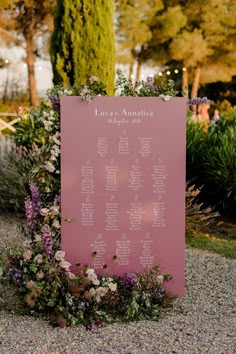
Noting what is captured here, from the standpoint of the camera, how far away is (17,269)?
5.23m

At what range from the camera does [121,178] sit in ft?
17.0

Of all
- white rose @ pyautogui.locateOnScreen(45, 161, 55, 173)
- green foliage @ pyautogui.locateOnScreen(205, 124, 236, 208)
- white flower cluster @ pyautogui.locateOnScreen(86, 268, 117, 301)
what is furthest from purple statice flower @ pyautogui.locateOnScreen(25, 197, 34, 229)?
green foliage @ pyautogui.locateOnScreen(205, 124, 236, 208)

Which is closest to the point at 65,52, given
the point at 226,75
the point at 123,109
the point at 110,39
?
the point at 110,39

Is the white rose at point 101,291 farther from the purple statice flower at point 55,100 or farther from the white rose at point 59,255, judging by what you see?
the purple statice flower at point 55,100

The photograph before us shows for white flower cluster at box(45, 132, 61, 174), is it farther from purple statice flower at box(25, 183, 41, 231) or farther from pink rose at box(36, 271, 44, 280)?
Answer: pink rose at box(36, 271, 44, 280)

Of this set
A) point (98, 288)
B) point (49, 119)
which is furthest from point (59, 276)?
point (49, 119)

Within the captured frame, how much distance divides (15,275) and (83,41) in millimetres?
6235

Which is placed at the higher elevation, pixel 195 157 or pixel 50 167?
pixel 50 167

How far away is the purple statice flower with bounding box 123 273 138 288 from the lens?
517 centimetres

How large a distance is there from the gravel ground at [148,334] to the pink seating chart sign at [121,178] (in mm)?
534

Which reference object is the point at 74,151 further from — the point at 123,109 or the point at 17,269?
the point at 17,269

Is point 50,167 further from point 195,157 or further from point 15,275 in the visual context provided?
point 195,157

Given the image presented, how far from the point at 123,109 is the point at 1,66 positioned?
26592mm

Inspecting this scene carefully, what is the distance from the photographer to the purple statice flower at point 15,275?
512 cm
